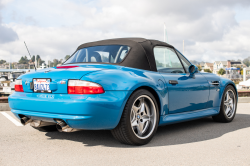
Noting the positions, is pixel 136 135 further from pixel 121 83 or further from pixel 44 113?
pixel 44 113

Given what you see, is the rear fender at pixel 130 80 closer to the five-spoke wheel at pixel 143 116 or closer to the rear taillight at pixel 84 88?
the rear taillight at pixel 84 88

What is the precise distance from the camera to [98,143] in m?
4.00

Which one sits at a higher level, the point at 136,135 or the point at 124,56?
the point at 124,56

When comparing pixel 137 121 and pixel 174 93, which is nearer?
pixel 137 121

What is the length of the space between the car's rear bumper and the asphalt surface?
39cm

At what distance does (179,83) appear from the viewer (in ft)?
14.5

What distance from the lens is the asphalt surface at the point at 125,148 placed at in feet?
10.5

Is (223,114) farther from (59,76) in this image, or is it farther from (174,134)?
(59,76)

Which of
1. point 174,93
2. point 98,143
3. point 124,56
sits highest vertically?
point 124,56

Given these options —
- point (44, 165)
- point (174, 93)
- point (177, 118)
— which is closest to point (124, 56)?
point (174, 93)

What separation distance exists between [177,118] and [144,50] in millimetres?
1131

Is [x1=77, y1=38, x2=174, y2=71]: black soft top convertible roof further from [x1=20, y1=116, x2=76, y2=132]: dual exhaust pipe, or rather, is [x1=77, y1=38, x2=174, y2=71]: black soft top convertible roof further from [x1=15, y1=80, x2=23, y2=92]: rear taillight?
A: [x1=15, y1=80, x2=23, y2=92]: rear taillight

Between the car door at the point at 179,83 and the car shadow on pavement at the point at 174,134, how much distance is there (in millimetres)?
402

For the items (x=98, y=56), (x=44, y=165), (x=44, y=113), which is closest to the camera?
(x=44, y=165)
